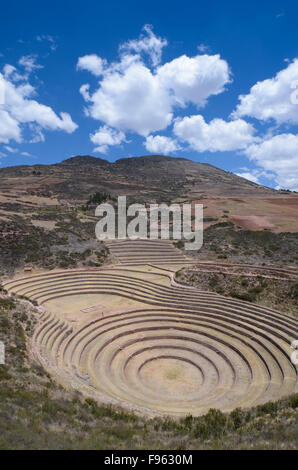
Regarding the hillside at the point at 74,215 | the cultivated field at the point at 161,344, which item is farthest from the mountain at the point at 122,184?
the cultivated field at the point at 161,344

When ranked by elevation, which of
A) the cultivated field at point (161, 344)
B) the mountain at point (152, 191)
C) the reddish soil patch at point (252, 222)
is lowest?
the cultivated field at point (161, 344)

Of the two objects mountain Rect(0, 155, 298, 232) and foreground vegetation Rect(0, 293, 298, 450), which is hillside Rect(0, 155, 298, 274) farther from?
foreground vegetation Rect(0, 293, 298, 450)

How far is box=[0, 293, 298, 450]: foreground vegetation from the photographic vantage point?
21.4 feet

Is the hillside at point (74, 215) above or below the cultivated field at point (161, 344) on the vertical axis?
above

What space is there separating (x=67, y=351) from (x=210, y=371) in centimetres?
797

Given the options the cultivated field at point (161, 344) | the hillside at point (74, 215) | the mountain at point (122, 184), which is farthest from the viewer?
the mountain at point (122, 184)

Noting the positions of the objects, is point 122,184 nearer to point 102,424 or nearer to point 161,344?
point 161,344

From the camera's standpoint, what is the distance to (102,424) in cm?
816

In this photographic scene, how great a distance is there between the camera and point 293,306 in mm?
19359

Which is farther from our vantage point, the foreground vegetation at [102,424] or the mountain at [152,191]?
the mountain at [152,191]

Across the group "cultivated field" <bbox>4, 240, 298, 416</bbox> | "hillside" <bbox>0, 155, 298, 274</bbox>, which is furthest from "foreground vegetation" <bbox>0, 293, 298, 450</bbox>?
"hillside" <bbox>0, 155, 298, 274</bbox>

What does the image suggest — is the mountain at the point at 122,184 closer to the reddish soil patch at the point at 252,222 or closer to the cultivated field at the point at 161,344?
the reddish soil patch at the point at 252,222

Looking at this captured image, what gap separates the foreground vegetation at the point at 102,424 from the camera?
6.52 metres

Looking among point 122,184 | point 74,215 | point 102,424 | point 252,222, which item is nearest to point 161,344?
point 102,424
